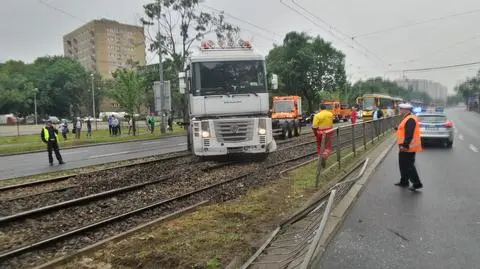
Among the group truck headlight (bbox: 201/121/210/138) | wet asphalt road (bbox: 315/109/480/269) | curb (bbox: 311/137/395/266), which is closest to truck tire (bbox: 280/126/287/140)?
truck headlight (bbox: 201/121/210/138)

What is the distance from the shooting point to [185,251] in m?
5.57

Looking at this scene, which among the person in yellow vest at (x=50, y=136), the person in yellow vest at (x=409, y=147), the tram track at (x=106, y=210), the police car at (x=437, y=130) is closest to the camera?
the tram track at (x=106, y=210)

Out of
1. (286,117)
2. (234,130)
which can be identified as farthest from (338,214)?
(286,117)

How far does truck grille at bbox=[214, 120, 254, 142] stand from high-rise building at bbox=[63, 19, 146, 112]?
345ft

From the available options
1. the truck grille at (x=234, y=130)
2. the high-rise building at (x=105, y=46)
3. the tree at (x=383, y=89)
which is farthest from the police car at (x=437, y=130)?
the high-rise building at (x=105, y=46)

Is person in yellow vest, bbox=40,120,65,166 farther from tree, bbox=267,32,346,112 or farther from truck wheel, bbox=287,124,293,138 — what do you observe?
tree, bbox=267,32,346,112

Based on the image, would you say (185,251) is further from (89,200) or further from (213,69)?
(213,69)

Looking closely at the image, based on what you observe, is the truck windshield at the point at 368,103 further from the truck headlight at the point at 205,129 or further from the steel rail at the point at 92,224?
the steel rail at the point at 92,224

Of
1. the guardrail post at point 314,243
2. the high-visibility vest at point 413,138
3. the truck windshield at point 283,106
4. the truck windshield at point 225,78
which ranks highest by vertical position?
the truck windshield at point 225,78

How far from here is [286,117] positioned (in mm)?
27859

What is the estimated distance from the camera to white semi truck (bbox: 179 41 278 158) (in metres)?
13.5

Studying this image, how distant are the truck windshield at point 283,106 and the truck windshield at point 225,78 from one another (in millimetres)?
15791

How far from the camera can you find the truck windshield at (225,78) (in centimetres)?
1358

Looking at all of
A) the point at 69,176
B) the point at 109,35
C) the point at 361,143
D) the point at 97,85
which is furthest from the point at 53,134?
the point at 109,35
